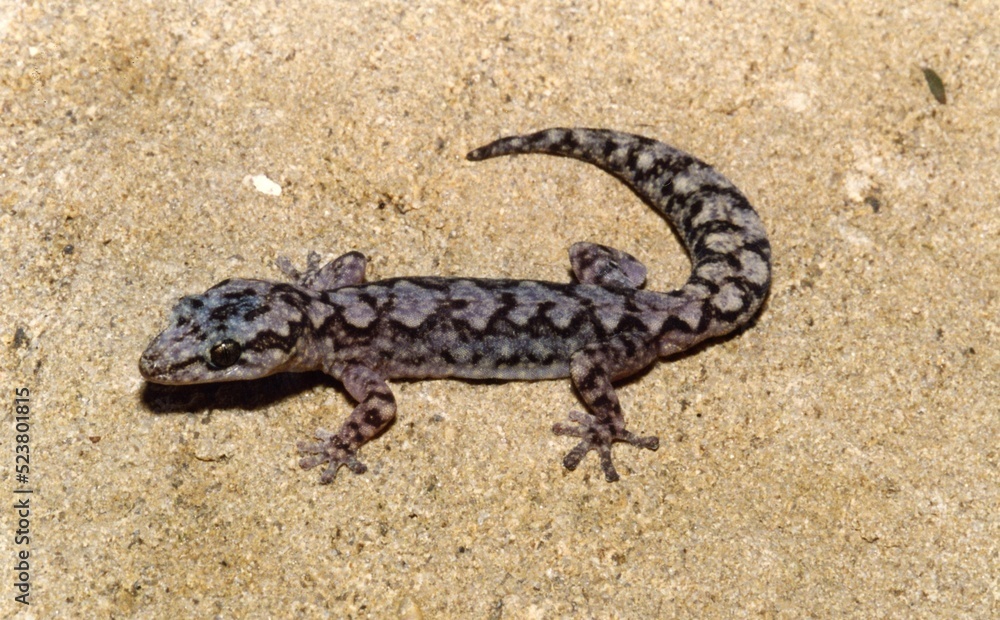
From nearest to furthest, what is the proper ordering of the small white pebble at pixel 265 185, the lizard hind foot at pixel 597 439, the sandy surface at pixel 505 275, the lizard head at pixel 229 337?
the sandy surface at pixel 505 275
the lizard head at pixel 229 337
the lizard hind foot at pixel 597 439
the small white pebble at pixel 265 185

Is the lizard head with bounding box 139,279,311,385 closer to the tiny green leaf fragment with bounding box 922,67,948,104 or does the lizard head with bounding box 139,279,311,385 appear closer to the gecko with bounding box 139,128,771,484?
the gecko with bounding box 139,128,771,484

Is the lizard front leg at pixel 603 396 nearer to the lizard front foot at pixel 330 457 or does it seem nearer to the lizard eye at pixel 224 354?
the lizard front foot at pixel 330 457

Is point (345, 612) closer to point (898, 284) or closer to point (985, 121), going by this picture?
point (898, 284)

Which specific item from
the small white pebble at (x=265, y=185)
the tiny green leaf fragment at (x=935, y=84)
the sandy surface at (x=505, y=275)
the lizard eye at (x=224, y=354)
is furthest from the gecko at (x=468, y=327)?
the tiny green leaf fragment at (x=935, y=84)

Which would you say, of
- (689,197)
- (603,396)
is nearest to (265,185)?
(603,396)

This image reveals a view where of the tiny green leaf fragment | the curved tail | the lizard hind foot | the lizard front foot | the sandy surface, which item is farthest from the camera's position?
the tiny green leaf fragment

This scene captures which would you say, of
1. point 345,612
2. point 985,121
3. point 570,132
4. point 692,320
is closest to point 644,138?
point 570,132

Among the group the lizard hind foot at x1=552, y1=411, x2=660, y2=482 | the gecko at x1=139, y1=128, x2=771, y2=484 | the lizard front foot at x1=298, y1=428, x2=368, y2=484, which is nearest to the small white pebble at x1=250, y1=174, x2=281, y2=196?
the gecko at x1=139, y1=128, x2=771, y2=484
